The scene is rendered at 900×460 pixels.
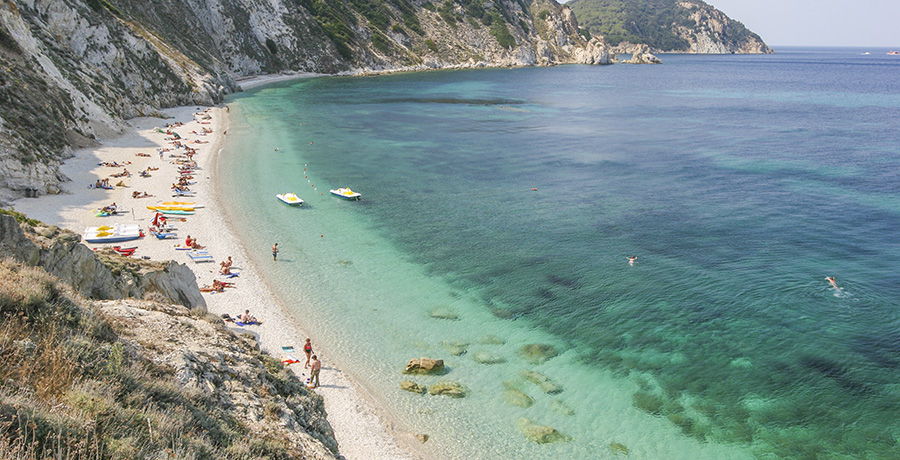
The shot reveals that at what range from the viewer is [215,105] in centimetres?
10175

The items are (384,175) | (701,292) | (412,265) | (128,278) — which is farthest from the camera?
(384,175)

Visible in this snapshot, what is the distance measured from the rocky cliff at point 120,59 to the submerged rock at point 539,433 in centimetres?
4030

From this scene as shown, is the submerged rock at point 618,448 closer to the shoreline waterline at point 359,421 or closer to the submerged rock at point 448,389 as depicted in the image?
the submerged rock at point 448,389

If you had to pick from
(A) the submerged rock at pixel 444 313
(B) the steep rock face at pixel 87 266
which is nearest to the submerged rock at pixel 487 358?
(A) the submerged rock at pixel 444 313

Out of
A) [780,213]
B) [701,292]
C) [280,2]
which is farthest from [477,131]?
[280,2]

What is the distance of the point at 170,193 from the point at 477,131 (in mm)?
50358

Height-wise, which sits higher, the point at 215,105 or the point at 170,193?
the point at 215,105

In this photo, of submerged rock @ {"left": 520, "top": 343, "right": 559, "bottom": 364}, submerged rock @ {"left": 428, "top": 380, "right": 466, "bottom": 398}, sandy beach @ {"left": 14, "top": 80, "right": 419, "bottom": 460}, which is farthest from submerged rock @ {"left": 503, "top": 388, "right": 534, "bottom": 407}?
sandy beach @ {"left": 14, "top": 80, "right": 419, "bottom": 460}

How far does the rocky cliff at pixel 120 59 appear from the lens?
4772 centimetres

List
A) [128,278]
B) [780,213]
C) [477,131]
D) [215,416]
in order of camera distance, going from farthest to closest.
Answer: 1. [477,131]
2. [780,213]
3. [128,278]
4. [215,416]

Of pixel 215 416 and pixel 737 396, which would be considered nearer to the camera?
pixel 215 416

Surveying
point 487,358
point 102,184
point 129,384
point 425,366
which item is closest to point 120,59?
point 102,184

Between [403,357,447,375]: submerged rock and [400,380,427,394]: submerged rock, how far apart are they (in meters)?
0.87

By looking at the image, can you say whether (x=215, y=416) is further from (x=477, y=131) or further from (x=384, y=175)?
(x=477, y=131)
